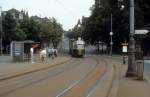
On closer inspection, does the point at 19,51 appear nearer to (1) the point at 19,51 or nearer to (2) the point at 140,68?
(1) the point at 19,51

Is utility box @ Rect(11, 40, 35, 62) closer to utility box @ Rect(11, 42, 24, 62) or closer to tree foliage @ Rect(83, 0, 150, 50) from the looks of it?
utility box @ Rect(11, 42, 24, 62)

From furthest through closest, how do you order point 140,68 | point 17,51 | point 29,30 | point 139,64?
point 29,30
point 17,51
point 139,64
point 140,68

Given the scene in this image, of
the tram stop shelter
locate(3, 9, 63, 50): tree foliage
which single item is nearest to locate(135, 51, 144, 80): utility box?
the tram stop shelter

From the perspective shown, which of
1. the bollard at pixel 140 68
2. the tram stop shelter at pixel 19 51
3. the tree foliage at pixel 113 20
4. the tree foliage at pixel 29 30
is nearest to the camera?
the bollard at pixel 140 68

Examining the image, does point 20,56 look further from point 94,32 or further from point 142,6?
point 94,32

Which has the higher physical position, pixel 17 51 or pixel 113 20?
pixel 113 20

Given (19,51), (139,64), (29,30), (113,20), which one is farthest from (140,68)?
(29,30)

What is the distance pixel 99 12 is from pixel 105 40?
714cm

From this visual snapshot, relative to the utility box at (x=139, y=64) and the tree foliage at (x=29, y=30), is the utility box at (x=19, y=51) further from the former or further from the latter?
the tree foliage at (x=29, y=30)

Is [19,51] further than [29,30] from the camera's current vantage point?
No

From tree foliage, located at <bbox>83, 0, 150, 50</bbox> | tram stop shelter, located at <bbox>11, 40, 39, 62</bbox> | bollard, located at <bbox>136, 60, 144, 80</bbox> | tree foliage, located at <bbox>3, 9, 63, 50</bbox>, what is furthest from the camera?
tree foliage, located at <bbox>3, 9, 63, 50</bbox>

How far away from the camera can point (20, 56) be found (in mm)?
53188

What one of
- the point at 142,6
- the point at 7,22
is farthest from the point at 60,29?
the point at 142,6

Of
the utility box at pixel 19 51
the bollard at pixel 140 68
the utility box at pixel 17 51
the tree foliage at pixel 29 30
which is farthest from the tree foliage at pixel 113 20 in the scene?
the bollard at pixel 140 68
